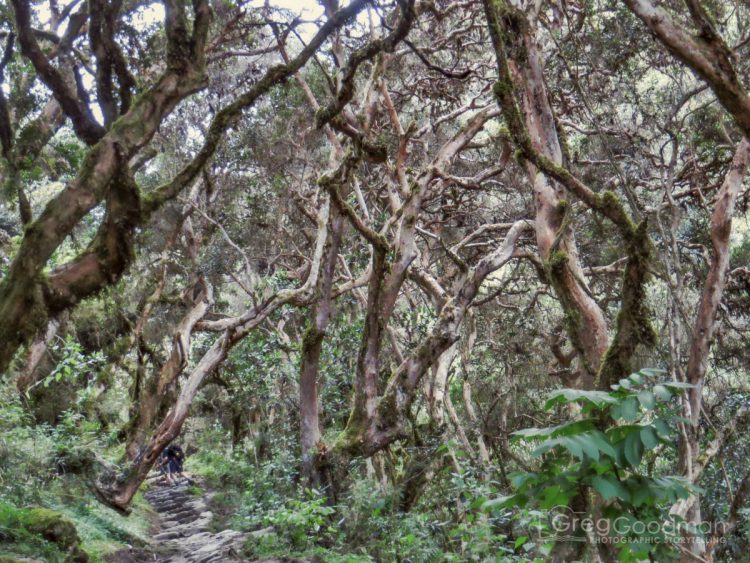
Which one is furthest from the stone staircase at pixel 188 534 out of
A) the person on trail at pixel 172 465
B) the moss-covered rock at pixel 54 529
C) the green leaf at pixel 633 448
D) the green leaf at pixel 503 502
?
the green leaf at pixel 633 448

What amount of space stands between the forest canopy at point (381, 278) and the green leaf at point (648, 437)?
18 mm

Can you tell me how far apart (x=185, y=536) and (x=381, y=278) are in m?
6.68

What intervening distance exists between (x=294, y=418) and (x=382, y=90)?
A: 754 centimetres

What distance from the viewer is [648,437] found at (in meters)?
2.13

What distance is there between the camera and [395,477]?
11.5m

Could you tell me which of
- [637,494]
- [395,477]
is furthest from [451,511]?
[637,494]

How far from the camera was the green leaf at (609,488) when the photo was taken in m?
2.14

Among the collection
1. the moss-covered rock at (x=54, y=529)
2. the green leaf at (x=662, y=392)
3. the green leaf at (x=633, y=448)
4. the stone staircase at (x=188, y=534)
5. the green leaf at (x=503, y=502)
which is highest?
the green leaf at (x=662, y=392)

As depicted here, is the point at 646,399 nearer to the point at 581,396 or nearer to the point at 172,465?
the point at 581,396

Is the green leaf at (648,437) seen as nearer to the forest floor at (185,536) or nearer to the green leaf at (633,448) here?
the green leaf at (633,448)

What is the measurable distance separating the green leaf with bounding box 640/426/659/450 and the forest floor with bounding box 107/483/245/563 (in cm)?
758

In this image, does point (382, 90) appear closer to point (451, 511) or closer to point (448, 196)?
point (448, 196)

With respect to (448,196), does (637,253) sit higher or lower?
lower

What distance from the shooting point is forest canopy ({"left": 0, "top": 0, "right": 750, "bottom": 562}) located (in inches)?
192
